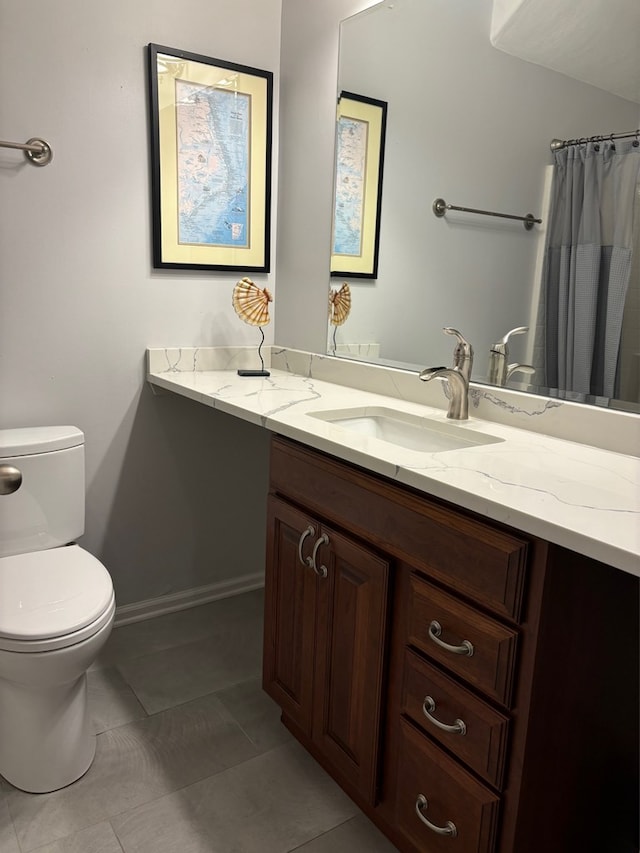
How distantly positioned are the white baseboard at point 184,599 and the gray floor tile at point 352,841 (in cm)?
113

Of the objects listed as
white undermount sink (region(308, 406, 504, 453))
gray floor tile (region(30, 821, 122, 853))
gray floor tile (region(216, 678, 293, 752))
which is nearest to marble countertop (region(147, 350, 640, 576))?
white undermount sink (region(308, 406, 504, 453))

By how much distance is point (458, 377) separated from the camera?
1660 mm

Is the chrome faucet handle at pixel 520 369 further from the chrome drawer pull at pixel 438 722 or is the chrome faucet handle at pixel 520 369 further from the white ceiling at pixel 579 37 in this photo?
the chrome drawer pull at pixel 438 722

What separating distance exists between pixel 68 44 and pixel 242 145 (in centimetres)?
61

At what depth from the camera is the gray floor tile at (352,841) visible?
147cm

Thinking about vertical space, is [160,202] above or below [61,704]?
above

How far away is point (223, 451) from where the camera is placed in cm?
250

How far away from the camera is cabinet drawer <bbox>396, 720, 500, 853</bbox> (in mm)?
1141

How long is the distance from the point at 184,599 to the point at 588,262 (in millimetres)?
1826

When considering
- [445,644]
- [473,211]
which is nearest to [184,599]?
[445,644]

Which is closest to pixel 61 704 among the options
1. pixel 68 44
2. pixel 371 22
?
pixel 68 44

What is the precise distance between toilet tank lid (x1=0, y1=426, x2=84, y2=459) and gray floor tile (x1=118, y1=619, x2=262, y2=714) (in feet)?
2.45

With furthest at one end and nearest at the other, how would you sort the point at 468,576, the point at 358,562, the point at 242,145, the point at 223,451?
the point at 223,451
the point at 242,145
the point at 358,562
the point at 468,576

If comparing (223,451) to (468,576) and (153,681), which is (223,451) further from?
(468,576)
